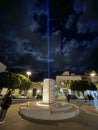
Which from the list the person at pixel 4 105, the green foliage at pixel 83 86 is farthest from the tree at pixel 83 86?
the person at pixel 4 105

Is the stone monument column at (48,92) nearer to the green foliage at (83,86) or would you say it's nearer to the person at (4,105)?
the person at (4,105)

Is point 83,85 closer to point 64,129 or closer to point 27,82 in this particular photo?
point 27,82

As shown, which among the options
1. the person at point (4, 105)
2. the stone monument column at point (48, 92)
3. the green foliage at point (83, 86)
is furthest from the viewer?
the green foliage at point (83, 86)

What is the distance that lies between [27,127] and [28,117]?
2405 mm

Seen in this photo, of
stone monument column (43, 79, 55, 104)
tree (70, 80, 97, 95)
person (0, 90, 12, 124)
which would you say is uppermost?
tree (70, 80, 97, 95)

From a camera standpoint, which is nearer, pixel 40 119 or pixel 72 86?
pixel 40 119

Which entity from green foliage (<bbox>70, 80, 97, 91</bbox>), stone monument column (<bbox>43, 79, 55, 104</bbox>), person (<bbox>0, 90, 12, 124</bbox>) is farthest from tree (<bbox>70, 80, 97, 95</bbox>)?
person (<bbox>0, 90, 12, 124</bbox>)

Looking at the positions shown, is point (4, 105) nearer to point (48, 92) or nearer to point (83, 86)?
point (48, 92)

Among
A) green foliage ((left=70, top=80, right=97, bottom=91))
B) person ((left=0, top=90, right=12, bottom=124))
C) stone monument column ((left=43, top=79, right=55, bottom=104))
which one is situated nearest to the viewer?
person ((left=0, top=90, right=12, bottom=124))

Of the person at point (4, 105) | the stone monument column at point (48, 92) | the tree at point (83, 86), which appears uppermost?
the tree at point (83, 86)

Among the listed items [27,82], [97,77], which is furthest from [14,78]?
[97,77]

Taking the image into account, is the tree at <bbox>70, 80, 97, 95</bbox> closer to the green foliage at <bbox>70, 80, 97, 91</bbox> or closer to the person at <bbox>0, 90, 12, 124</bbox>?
the green foliage at <bbox>70, 80, 97, 91</bbox>

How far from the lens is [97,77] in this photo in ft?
198

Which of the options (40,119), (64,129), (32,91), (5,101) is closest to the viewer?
(64,129)
